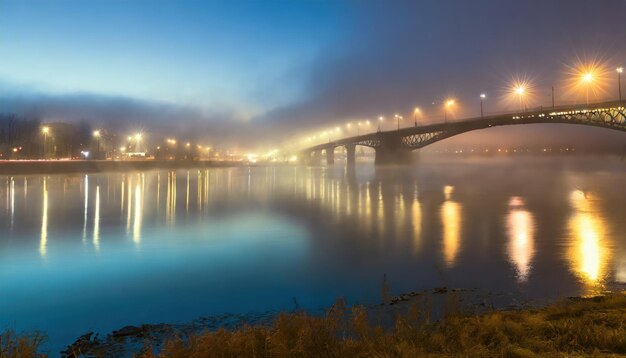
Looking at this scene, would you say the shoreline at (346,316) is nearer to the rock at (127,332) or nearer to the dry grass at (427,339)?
the rock at (127,332)

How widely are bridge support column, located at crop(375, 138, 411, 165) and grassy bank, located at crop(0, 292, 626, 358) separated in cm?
13638

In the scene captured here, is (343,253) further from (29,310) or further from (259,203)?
(259,203)

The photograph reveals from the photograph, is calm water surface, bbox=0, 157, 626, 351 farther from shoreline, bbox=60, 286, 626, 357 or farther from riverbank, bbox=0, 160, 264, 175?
riverbank, bbox=0, 160, 264, 175

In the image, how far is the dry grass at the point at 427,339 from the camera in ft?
25.1

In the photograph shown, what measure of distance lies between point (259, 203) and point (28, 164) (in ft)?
214

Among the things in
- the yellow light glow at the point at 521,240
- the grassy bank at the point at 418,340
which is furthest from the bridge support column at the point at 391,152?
the grassy bank at the point at 418,340

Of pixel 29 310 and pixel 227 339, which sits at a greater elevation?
pixel 227 339

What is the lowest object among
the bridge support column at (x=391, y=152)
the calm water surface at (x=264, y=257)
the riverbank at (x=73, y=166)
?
the calm water surface at (x=264, y=257)

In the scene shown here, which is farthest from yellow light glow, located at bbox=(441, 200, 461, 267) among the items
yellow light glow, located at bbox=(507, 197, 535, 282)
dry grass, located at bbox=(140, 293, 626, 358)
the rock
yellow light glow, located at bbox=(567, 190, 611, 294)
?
the rock

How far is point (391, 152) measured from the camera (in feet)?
481

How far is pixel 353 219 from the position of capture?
31.7 meters

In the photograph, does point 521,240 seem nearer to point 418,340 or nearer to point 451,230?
point 451,230

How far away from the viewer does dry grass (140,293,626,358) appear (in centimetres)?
764

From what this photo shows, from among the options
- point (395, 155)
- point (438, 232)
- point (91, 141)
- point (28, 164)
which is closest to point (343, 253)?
point (438, 232)
